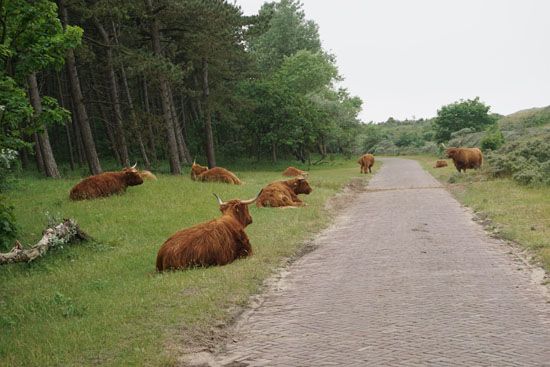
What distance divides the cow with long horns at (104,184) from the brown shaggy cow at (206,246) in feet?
26.5

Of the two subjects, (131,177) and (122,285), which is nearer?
(122,285)

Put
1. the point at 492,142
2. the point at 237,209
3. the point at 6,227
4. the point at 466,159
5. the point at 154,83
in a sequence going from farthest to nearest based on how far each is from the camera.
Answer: the point at 492,142 < the point at 154,83 < the point at 466,159 < the point at 6,227 < the point at 237,209

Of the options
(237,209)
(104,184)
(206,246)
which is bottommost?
(206,246)

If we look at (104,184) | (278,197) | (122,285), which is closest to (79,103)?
(104,184)

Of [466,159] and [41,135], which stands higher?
[41,135]

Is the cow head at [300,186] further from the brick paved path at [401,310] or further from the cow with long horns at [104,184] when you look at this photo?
the brick paved path at [401,310]

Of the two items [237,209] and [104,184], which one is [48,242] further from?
[104,184]

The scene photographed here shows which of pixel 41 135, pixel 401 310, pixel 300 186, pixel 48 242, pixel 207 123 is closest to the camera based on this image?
pixel 401 310

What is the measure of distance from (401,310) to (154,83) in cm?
2600

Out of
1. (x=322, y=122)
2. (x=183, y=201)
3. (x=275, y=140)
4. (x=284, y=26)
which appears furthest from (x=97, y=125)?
(x=183, y=201)

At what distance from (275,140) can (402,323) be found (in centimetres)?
3831

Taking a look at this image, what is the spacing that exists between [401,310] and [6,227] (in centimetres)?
890

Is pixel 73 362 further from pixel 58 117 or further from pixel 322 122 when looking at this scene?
pixel 322 122

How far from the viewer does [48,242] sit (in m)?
11.1
